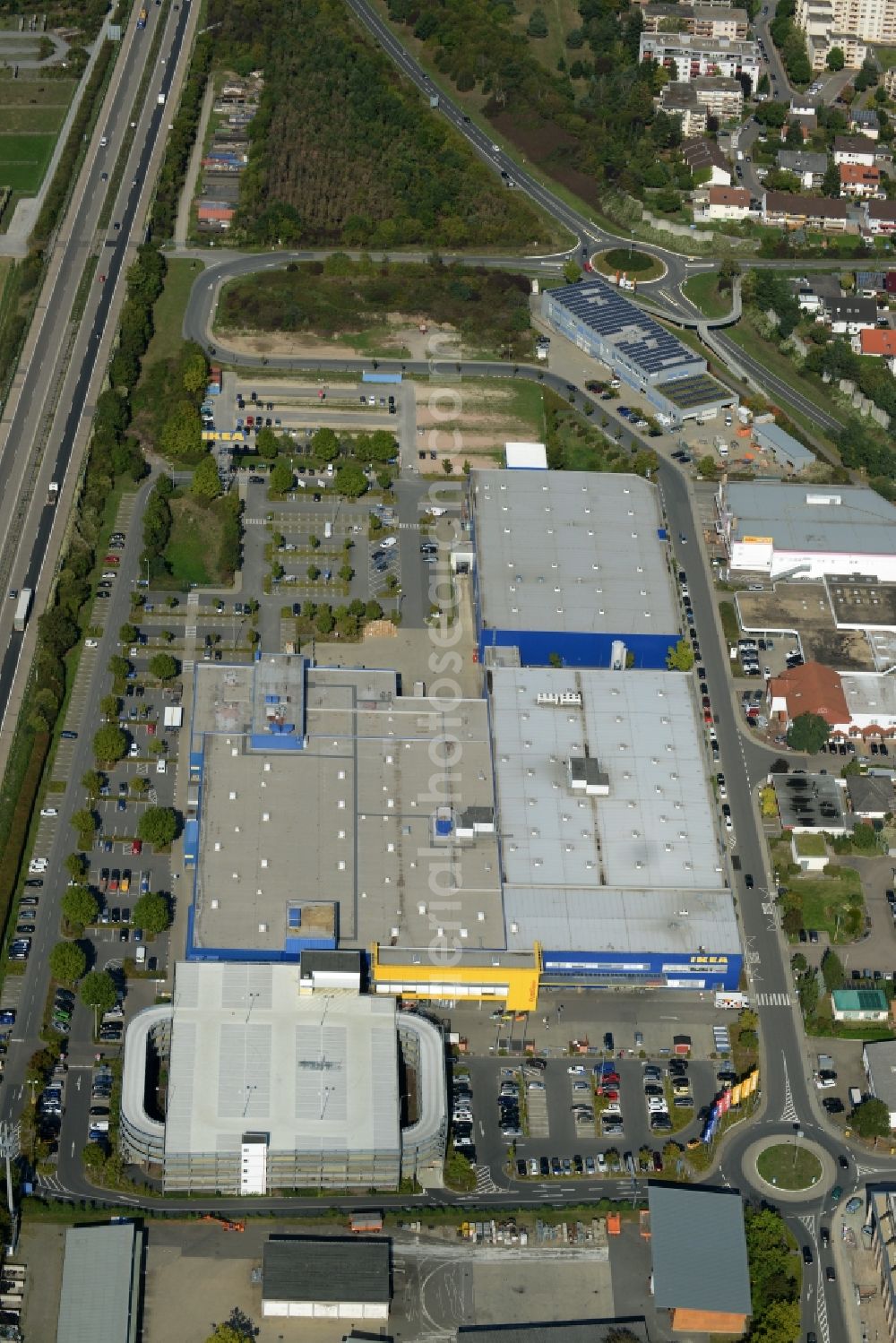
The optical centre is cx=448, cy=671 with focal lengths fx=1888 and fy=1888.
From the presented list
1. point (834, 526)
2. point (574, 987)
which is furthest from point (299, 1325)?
point (834, 526)

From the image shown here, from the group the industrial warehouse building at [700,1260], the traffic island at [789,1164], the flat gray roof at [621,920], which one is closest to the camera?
the industrial warehouse building at [700,1260]

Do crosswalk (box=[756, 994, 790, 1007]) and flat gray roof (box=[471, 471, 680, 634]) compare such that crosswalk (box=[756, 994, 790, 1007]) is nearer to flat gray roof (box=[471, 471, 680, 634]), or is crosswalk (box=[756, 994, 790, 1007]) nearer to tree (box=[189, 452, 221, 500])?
flat gray roof (box=[471, 471, 680, 634])

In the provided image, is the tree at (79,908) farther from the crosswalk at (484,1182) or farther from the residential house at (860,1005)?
the residential house at (860,1005)

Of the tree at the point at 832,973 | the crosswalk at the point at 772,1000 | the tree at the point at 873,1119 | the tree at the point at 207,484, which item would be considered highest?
Answer: the tree at the point at 207,484

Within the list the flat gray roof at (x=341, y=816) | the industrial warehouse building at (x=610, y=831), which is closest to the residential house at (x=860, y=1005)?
the industrial warehouse building at (x=610, y=831)

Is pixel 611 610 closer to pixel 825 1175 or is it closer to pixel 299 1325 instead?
pixel 825 1175

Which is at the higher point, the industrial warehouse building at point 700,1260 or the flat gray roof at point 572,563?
the flat gray roof at point 572,563

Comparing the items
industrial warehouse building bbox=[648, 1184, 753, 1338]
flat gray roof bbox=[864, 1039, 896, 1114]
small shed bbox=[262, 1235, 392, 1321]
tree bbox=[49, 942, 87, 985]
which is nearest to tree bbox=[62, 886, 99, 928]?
tree bbox=[49, 942, 87, 985]

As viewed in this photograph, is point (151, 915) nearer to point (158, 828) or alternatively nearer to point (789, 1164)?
point (158, 828)
